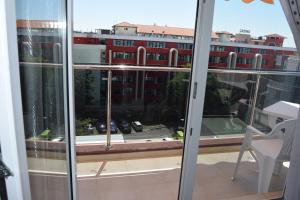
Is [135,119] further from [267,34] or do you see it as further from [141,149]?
[267,34]

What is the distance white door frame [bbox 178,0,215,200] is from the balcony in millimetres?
96

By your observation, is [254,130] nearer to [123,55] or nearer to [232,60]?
[232,60]

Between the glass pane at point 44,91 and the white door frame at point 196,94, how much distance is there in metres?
0.85

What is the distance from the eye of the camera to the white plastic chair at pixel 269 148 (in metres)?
2.25

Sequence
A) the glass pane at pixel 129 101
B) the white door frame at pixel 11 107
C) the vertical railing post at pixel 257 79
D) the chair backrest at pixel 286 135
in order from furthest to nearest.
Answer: the glass pane at pixel 129 101 → the chair backrest at pixel 286 135 → the vertical railing post at pixel 257 79 → the white door frame at pixel 11 107

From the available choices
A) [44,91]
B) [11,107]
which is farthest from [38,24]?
[11,107]

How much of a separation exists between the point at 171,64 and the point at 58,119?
2.26 metres

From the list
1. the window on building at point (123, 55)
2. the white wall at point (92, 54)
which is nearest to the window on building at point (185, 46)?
the window on building at point (123, 55)

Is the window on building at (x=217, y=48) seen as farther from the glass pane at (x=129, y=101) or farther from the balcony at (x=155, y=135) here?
the glass pane at (x=129, y=101)

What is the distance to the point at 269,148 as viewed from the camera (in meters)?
2.37

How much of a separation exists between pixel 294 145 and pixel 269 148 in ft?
3.03

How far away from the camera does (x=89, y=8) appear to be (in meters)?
3.11

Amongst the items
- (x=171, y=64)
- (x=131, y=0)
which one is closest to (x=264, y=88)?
(x=171, y=64)

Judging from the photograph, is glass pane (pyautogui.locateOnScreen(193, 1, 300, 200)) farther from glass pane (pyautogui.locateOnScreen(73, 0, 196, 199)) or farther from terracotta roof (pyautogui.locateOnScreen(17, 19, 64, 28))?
terracotta roof (pyautogui.locateOnScreen(17, 19, 64, 28))
